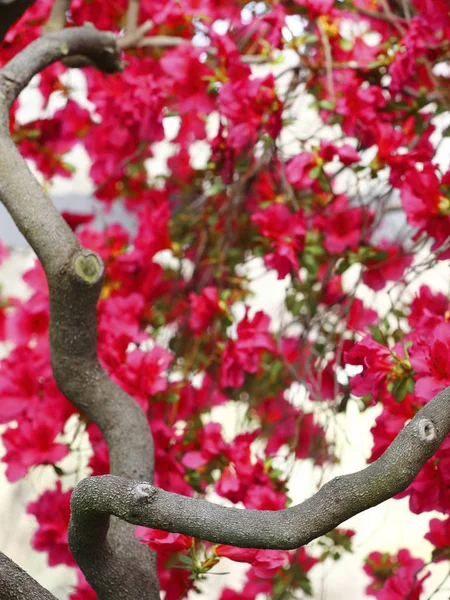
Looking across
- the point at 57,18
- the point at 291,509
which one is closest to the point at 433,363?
the point at 291,509

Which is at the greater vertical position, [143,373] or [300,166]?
[300,166]

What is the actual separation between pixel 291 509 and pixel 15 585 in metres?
0.24

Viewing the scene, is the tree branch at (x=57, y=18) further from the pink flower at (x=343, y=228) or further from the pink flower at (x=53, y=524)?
the pink flower at (x=53, y=524)

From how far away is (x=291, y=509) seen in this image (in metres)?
0.65

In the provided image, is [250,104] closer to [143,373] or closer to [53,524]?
[143,373]

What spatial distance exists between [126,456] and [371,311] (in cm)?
61

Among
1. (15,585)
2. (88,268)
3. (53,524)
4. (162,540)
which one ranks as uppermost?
(88,268)

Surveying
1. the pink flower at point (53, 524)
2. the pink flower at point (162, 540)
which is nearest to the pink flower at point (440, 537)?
the pink flower at point (162, 540)

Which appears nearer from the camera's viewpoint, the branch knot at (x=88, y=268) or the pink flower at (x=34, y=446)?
the branch knot at (x=88, y=268)

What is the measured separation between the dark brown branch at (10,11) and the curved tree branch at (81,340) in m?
0.09

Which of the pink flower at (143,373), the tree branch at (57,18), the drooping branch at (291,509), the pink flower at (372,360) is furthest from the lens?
the tree branch at (57,18)

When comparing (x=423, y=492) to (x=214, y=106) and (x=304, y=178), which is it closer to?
(x=304, y=178)

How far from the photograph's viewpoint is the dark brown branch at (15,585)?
2.20 ft

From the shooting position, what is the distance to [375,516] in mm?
2172
